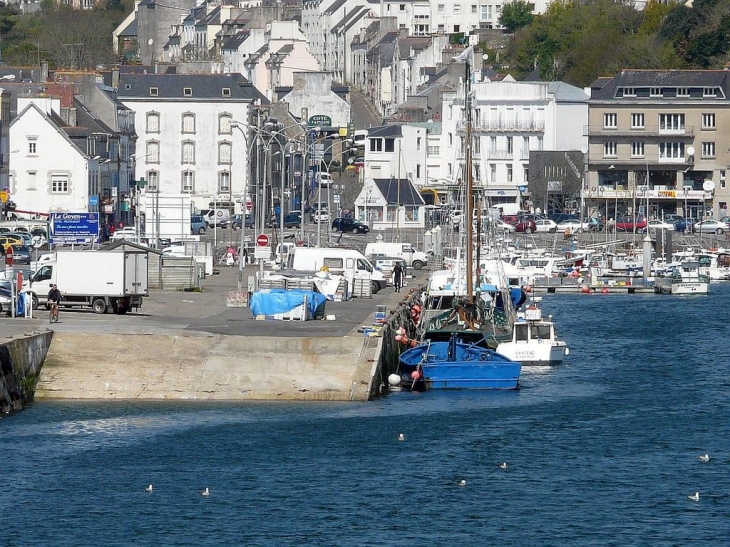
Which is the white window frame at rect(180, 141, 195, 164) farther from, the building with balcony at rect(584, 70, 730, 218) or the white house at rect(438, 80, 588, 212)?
the building with balcony at rect(584, 70, 730, 218)

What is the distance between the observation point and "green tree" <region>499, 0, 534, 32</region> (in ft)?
600

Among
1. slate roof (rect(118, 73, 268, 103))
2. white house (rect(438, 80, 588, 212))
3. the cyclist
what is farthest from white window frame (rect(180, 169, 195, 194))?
the cyclist

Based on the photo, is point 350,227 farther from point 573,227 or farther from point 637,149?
point 637,149

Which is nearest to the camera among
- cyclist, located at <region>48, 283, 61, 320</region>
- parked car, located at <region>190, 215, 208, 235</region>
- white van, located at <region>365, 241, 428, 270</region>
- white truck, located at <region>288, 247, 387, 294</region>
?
cyclist, located at <region>48, 283, 61, 320</region>

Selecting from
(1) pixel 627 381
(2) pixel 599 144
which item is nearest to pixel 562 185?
(2) pixel 599 144

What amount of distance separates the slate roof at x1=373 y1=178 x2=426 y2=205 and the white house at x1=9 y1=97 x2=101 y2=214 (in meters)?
23.8

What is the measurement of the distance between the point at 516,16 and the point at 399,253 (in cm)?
10428

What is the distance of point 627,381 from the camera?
159 ft

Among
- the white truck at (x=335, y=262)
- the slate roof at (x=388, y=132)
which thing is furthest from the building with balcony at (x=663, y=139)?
the white truck at (x=335, y=262)

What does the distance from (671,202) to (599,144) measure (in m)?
6.91

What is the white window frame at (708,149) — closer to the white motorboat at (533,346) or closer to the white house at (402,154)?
the white house at (402,154)

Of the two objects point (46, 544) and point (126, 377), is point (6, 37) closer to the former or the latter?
point (126, 377)

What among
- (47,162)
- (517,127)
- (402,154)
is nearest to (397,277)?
(47,162)

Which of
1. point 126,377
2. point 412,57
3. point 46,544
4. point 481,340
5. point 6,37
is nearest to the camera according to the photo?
point 46,544
